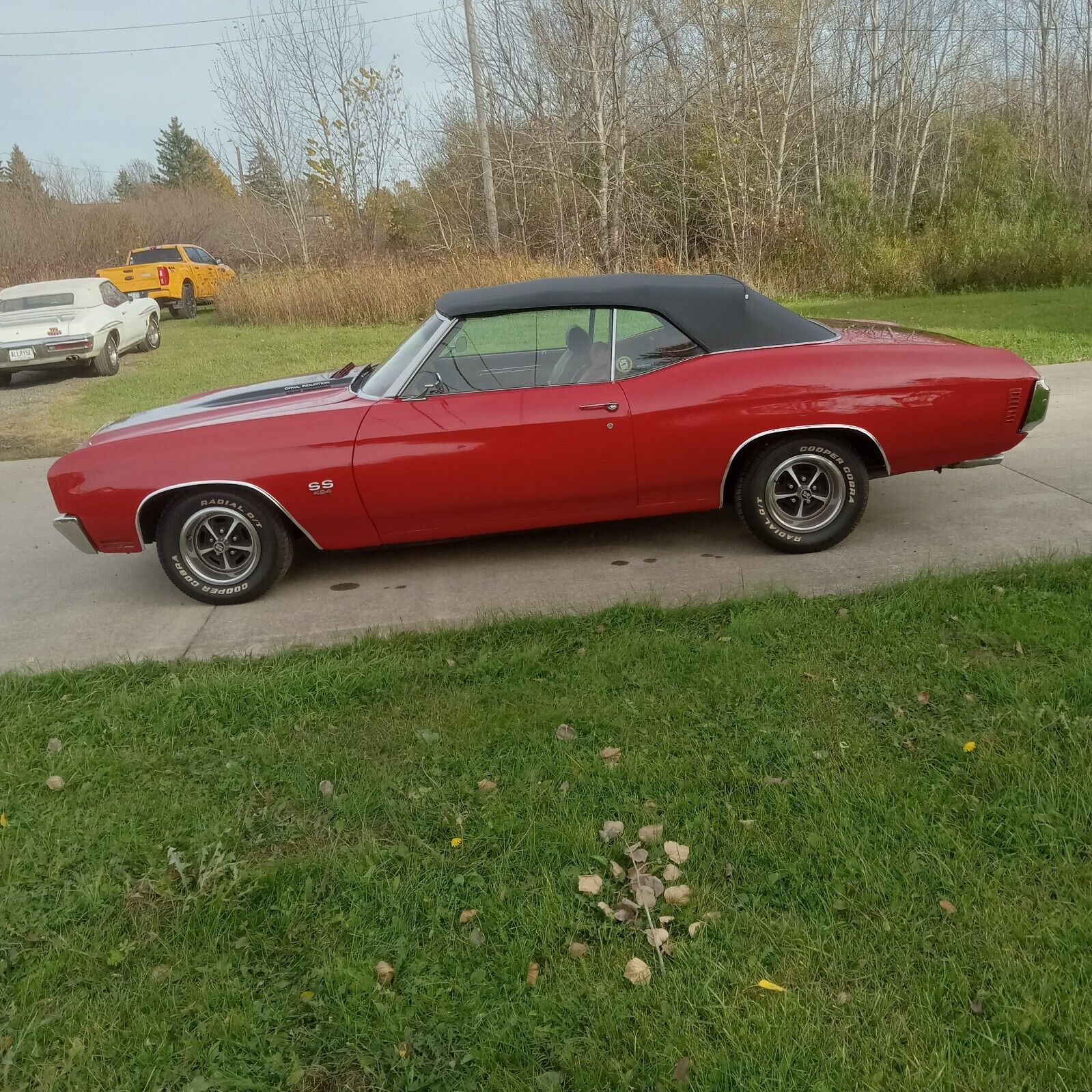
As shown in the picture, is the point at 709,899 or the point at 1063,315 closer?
the point at 709,899

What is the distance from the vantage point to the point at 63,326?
1333cm

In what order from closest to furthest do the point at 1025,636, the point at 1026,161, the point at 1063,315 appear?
the point at 1025,636 → the point at 1063,315 → the point at 1026,161

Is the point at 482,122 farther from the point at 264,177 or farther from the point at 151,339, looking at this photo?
the point at 151,339

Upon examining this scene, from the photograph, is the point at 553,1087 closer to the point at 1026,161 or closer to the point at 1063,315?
the point at 1063,315

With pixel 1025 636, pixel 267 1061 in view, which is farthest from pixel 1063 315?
pixel 267 1061

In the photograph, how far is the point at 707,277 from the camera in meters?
5.21

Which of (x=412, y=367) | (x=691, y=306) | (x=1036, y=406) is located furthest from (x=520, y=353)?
(x=1036, y=406)

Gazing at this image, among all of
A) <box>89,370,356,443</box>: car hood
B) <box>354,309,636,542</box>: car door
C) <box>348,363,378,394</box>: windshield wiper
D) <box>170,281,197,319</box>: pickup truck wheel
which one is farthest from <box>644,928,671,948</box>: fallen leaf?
<box>170,281,197,319</box>: pickup truck wheel

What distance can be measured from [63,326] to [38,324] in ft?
1.10

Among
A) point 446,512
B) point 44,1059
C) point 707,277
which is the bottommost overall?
point 44,1059

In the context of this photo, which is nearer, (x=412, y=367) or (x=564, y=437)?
(x=564, y=437)

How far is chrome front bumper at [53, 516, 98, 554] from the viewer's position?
4.76m

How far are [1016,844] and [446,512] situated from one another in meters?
3.02

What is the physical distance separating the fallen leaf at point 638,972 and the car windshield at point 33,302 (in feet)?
47.5
